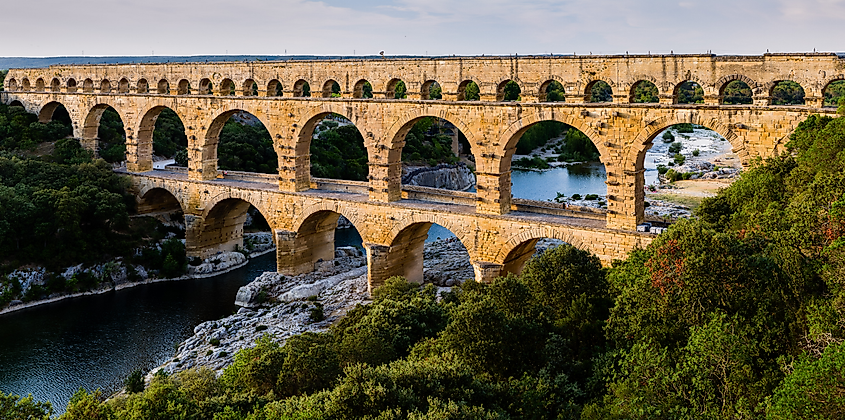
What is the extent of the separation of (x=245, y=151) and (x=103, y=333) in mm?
18882

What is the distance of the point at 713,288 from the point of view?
12.2m

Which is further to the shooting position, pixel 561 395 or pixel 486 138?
pixel 486 138

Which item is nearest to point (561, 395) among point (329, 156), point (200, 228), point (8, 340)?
point (8, 340)

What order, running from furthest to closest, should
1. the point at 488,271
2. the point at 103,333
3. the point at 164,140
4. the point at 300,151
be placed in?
the point at 164,140 → the point at 300,151 → the point at 103,333 → the point at 488,271

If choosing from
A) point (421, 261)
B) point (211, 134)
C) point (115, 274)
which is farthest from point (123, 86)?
point (421, 261)

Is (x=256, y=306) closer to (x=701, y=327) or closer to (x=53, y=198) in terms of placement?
(x=53, y=198)

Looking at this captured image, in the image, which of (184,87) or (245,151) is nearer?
(184,87)

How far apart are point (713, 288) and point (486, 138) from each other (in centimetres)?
1139

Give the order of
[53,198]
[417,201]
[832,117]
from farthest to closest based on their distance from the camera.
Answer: [53,198]
[417,201]
[832,117]

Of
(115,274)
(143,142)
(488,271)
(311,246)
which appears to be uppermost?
(143,142)

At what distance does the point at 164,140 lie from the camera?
43406 mm

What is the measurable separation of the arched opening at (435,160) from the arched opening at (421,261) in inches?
623

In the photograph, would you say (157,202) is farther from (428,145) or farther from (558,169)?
(558,169)

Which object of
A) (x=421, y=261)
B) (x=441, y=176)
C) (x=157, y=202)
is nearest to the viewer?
A: (x=421, y=261)
